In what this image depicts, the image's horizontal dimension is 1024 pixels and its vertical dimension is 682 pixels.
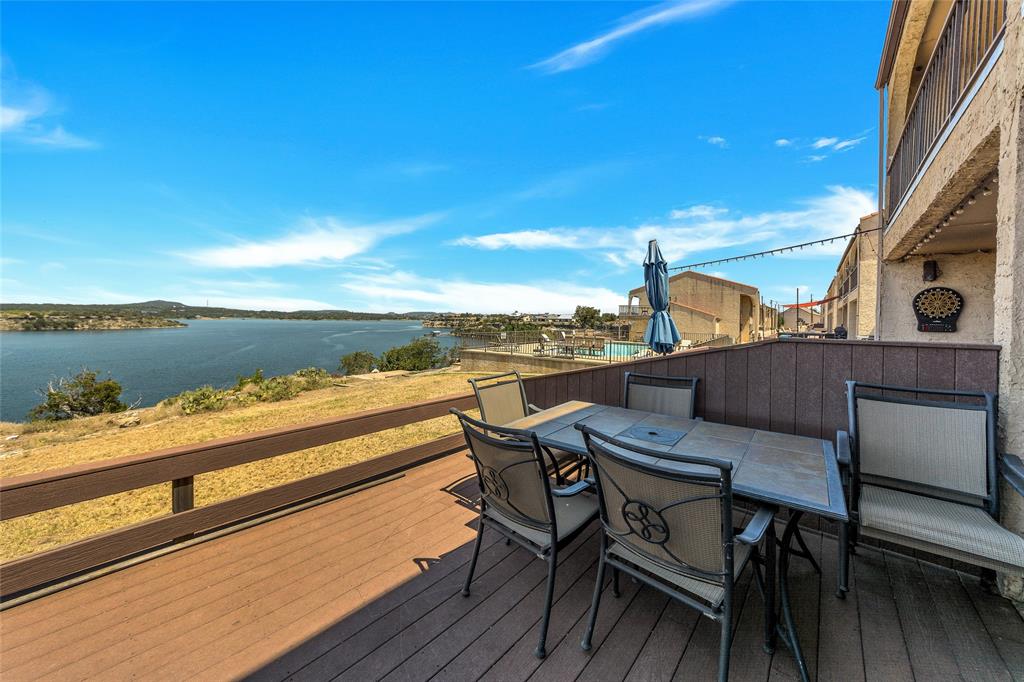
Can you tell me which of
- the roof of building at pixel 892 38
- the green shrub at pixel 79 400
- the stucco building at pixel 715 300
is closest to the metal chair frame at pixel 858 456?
the roof of building at pixel 892 38

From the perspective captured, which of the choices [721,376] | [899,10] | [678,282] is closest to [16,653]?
[721,376]

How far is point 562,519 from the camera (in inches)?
63.9

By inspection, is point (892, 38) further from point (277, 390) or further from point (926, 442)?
point (277, 390)

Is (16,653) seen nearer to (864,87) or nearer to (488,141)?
(864,87)

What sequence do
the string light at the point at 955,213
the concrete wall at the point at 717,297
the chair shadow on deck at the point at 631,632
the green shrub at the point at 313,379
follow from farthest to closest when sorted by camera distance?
1. the concrete wall at the point at 717,297
2. the green shrub at the point at 313,379
3. the string light at the point at 955,213
4. the chair shadow on deck at the point at 631,632

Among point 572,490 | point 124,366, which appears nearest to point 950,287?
point 572,490

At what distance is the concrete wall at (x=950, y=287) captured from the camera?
4.11 meters

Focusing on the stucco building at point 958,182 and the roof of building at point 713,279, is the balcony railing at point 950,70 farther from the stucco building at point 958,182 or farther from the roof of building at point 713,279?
the roof of building at point 713,279

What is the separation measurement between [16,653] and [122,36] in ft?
25.7

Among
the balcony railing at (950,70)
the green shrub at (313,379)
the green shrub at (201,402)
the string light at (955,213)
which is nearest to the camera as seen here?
the balcony railing at (950,70)

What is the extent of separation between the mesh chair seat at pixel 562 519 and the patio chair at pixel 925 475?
43.6 inches

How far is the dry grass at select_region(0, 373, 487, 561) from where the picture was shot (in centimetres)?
368

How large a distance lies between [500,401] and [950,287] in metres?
5.55

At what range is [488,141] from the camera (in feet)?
41.6
